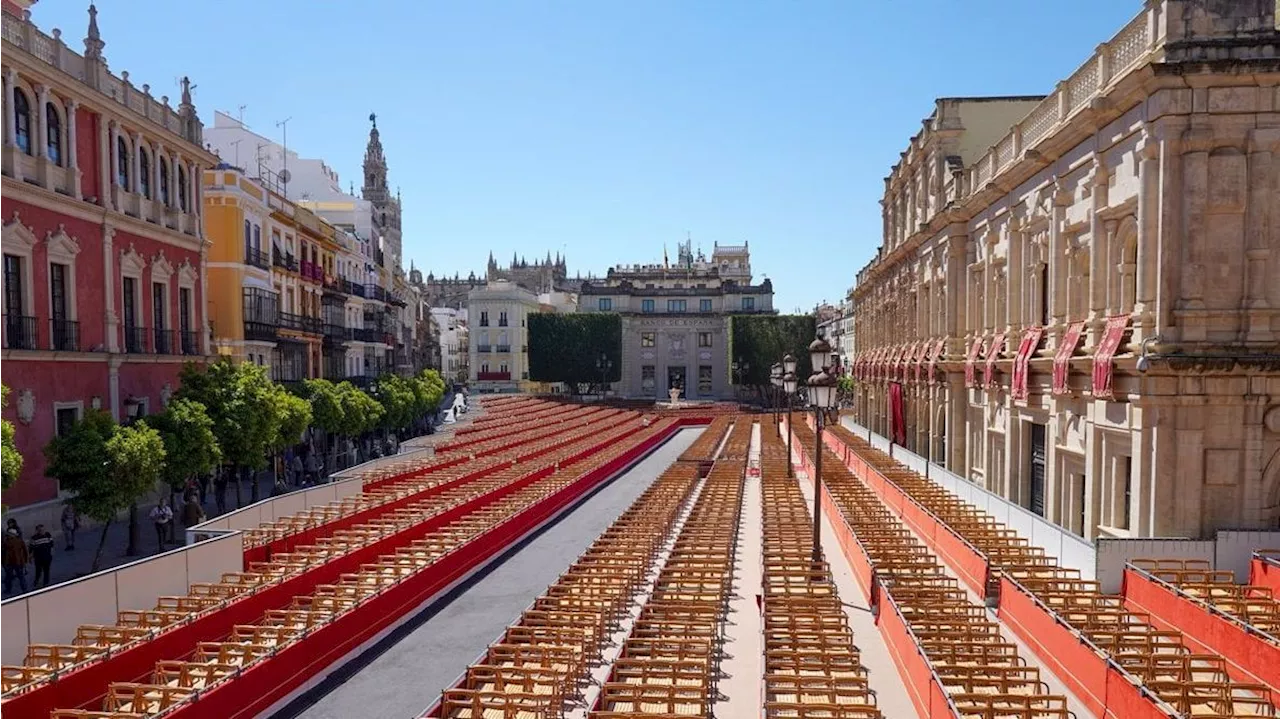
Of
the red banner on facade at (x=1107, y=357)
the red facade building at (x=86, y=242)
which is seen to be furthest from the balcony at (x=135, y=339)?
the red banner on facade at (x=1107, y=357)

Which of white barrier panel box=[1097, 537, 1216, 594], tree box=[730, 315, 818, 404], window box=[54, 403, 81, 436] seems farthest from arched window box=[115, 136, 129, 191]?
tree box=[730, 315, 818, 404]

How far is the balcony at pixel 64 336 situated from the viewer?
76.2 feet

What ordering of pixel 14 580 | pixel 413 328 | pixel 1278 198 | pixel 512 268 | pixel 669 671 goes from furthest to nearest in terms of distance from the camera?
pixel 512 268 → pixel 413 328 → pixel 14 580 → pixel 1278 198 → pixel 669 671

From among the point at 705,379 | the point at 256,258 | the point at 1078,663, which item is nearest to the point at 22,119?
the point at 256,258

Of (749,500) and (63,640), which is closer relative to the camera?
(63,640)

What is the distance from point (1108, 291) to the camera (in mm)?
19359

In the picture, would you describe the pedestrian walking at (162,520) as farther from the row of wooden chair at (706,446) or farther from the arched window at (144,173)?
the row of wooden chair at (706,446)

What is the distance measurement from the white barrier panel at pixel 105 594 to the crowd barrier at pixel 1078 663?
1472 cm

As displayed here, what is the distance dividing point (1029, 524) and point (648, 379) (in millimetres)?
76496

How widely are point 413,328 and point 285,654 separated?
7643 cm

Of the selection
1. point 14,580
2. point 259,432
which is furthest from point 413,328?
point 14,580

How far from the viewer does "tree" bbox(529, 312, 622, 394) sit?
8800 cm

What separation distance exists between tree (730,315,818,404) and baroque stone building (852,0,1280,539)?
60.6m

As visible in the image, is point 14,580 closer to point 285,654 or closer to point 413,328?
point 285,654
